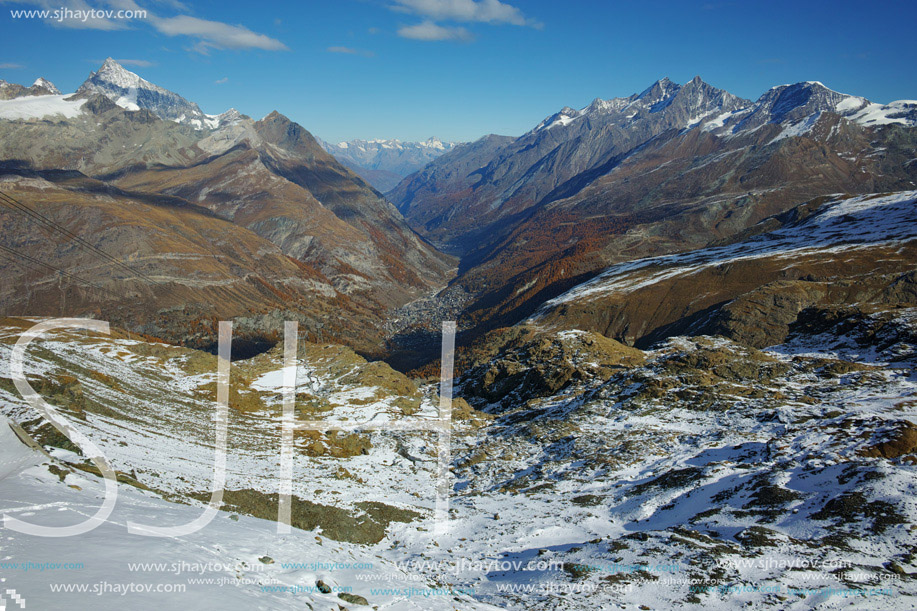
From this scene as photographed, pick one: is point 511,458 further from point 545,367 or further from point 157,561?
point 157,561

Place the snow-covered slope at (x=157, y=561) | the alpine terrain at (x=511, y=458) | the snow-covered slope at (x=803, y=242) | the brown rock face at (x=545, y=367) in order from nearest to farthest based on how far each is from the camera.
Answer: the snow-covered slope at (x=157, y=561) → the alpine terrain at (x=511, y=458) → the brown rock face at (x=545, y=367) → the snow-covered slope at (x=803, y=242)

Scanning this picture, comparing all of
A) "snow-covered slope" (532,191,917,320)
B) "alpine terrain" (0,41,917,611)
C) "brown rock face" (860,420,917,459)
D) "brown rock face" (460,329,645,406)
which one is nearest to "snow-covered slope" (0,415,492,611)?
"alpine terrain" (0,41,917,611)

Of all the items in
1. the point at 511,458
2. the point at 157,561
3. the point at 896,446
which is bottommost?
the point at 511,458

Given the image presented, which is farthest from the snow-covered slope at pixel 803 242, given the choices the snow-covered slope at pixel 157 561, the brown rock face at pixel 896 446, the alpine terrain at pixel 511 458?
the snow-covered slope at pixel 157 561

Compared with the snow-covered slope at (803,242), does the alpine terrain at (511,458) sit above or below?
below

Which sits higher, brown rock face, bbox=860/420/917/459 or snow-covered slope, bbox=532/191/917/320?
snow-covered slope, bbox=532/191/917/320

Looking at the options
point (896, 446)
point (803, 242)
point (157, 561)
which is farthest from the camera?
point (803, 242)

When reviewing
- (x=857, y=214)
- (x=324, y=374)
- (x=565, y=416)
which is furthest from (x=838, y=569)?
(x=857, y=214)

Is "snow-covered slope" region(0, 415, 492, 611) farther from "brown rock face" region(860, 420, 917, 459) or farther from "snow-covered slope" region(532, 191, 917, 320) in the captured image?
"snow-covered slope" region(532, 191, 917, 320)

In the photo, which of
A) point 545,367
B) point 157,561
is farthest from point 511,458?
point 157,561

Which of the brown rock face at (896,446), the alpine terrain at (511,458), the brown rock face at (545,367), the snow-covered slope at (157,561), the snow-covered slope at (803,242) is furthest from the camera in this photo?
the snow-covered slope at (803,242)

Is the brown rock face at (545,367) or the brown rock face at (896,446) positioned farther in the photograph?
the brown rock face at (545,367)

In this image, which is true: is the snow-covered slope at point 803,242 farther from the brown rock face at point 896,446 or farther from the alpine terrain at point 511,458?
the brown rock face at point 896,446

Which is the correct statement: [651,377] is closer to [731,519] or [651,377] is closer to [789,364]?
[789,364]
